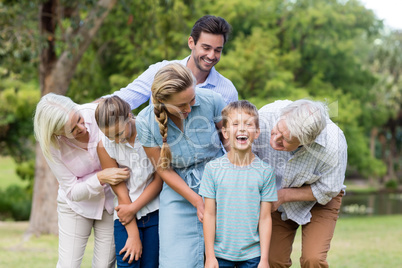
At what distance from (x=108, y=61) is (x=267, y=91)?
17.0ft

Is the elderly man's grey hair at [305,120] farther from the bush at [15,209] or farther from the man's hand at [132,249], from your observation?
the bush at [15,209]

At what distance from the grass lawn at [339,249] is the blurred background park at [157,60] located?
24 millimetres

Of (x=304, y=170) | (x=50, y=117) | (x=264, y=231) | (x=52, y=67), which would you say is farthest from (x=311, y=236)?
(x=52, y=67)

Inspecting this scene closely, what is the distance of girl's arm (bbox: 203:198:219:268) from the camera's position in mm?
3234

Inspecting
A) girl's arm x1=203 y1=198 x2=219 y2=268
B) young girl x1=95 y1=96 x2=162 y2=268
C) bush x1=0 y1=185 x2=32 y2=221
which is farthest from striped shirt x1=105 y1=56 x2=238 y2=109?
bush x1=0 y1=185 x2=32 y2=221

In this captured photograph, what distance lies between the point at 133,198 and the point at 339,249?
7667 mm

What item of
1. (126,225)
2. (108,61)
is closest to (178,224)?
(126,225)

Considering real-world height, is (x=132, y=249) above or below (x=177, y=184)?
below

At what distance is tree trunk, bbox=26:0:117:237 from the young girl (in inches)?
243

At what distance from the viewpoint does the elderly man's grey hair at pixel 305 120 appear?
130 inches

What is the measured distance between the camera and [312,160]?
144 inches

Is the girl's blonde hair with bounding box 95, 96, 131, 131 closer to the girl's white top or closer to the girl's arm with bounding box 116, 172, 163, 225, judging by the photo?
the girl's white top

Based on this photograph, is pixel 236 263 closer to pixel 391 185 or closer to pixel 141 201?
pixel 141 201

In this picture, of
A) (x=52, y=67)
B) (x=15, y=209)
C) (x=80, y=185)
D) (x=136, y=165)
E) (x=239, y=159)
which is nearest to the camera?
(x=239, y=159)
